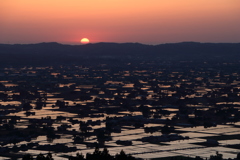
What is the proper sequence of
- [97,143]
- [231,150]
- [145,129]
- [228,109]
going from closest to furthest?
[231,150] → [97,143] → [145,129] → [228,109]

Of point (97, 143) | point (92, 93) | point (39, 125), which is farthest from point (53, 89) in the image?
point (97, 143)

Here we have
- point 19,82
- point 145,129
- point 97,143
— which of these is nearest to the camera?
point 97,143

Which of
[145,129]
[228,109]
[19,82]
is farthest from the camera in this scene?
[19,82]

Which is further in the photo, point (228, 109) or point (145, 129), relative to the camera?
point (228, 109)

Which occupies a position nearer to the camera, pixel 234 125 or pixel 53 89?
pixel 234 125

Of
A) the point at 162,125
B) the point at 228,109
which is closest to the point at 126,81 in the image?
the point at 228,109

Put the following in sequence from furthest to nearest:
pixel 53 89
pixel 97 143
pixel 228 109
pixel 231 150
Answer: pixel 53 89, pixel 228 109, pixel 97 143, pixel 231 150

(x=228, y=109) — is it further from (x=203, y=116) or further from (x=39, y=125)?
(x=39, y=125)

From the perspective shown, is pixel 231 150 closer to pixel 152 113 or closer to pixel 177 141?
pixel 177 141
